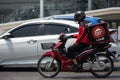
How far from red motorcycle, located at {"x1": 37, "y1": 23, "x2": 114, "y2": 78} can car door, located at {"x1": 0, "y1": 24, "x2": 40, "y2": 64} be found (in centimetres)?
134

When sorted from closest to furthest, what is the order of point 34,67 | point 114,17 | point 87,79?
point 87,79 < point 34,67 < point 114,17

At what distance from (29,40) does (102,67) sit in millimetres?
2717

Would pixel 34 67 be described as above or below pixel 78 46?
below

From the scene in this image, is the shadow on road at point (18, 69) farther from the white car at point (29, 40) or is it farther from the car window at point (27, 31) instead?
the car window at point (27, 31)

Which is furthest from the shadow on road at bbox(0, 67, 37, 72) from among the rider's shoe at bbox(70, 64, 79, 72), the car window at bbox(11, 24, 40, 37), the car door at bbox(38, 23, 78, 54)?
the rider's shoe at bbox(70, 64, 79, 72)

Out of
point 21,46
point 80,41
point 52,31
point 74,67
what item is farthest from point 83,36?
point 21,46

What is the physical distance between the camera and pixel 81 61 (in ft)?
40.1

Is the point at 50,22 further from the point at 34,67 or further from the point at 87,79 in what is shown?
the point at 87,79

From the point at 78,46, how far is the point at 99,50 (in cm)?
57

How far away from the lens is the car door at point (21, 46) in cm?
1372

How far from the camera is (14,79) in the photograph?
12.3m

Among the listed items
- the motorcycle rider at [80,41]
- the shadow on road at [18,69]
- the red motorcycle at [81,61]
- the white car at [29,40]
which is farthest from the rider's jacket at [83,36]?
the shadow on road at [18,69]

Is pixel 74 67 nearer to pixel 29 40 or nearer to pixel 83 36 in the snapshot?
pixel 83 36

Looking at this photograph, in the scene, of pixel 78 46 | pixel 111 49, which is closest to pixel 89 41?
pixel 78 46
